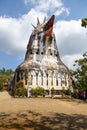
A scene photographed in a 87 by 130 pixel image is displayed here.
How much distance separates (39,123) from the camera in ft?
52.7

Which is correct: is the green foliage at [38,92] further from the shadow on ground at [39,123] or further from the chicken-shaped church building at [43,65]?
the shadow on ground at [39,123]

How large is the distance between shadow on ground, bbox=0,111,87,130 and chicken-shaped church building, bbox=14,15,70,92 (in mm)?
27617

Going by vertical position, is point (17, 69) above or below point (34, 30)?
below

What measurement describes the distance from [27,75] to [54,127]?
31.2 m

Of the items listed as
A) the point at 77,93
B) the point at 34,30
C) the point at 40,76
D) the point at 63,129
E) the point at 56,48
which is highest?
the point at 34,30

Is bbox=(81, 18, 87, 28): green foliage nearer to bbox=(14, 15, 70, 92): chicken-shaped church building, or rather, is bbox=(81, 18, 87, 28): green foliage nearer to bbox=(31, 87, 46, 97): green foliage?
bbox=(31, 87, 46, 97): green foliage

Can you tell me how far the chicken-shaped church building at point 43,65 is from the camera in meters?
46.2

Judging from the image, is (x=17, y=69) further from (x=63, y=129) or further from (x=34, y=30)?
(x=63, y=129)

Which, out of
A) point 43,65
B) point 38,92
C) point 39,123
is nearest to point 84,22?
point 39,123

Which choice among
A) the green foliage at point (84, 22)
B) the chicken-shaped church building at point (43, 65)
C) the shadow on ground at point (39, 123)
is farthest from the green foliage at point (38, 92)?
the green foliage at point (84, 22)

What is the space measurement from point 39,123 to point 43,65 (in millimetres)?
31525

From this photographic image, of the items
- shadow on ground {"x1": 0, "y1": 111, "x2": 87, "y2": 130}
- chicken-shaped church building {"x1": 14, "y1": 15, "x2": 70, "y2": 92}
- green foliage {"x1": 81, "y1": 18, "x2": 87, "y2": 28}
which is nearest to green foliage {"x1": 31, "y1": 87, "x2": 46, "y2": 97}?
chicken-shaped church building {"x1": 14, "y1": 15, "x2": 70, "y2": 92}

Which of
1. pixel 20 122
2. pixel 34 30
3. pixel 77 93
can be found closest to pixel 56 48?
pixel 34 30

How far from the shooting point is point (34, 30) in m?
51.6
